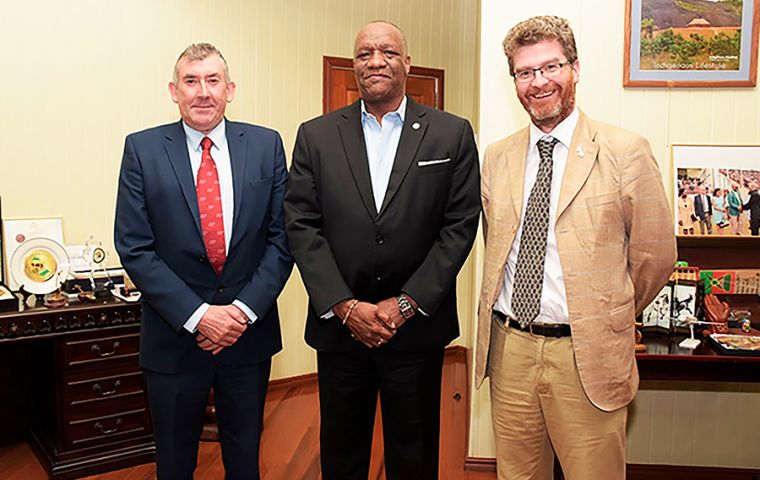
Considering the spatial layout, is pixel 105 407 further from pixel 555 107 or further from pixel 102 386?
pixel 555 107

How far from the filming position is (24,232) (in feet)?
11.5

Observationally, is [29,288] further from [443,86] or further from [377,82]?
[443,86]

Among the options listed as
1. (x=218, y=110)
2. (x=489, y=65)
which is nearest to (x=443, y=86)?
(x=489, y=65)

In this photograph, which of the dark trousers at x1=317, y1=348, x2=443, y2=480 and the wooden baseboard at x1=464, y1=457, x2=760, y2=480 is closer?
the dark trousers at x1=317, y1=348, x2=443, y2=480

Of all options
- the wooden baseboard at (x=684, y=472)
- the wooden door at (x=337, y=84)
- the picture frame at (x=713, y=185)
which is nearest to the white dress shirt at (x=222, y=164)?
the picture frame at (x=713, y=185)

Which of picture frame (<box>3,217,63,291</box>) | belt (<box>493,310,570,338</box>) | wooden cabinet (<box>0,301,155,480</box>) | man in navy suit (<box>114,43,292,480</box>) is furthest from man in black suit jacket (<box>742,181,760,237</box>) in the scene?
picture frame (<box>3,217,63,291</box>)

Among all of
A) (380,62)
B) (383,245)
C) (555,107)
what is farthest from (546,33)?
(383,245)

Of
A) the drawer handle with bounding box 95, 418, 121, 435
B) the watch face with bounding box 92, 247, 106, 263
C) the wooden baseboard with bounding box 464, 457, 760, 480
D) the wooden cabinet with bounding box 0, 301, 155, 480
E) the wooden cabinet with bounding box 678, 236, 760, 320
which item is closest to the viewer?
the wooden cabinet with bounding box 678, 236, 760, 320

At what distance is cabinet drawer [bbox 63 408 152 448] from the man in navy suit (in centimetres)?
118

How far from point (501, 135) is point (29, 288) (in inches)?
91.1

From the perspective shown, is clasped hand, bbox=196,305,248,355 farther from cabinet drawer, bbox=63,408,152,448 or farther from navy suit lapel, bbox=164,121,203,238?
cabinet drawer, bbox=63,408,152,448

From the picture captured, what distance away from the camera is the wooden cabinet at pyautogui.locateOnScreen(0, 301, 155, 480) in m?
3.21

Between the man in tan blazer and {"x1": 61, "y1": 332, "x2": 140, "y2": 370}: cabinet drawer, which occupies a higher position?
the man in tan blazer

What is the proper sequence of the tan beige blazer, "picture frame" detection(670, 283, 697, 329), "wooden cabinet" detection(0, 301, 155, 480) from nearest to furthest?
the tan beige blazer, "picture frame" detection(670, 283, 697, 329), "wooden cabinet" detection(0, 301, 155, 480)
